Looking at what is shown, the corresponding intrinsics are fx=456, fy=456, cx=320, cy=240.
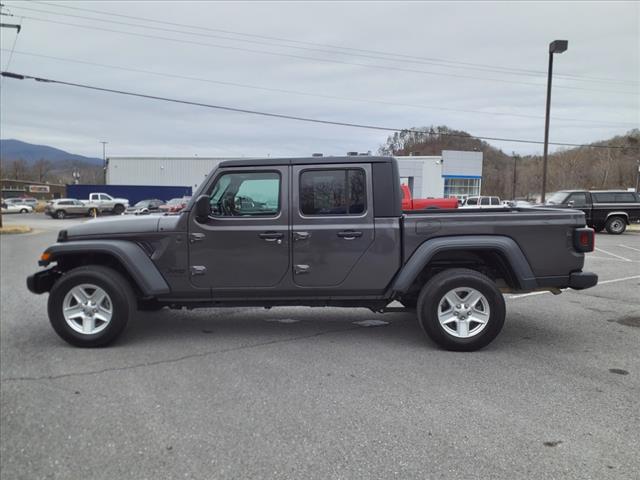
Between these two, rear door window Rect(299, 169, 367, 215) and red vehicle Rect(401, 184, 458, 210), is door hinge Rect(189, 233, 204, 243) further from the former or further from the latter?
red vehicle Rect(401, 184, 458, 210)

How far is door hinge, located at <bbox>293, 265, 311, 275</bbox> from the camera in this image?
4.67 meters

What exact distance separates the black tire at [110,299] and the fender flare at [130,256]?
6.7 inches

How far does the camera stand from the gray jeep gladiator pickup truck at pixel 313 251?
4574 millimetres

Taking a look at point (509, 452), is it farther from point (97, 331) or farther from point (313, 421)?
point (97, 331)

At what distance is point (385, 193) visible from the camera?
15.4 feet

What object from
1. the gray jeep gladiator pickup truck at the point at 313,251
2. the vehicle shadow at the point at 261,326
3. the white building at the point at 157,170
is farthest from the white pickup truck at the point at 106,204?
the gray jeep gladiator pickup truck at the point at 313,251

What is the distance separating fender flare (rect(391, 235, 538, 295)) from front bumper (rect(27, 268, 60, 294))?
365 cm

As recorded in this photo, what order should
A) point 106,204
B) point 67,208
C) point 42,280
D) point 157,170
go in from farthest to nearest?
1. point 157,170
2. point 106,204
3. point 67,208
4. point 42,280

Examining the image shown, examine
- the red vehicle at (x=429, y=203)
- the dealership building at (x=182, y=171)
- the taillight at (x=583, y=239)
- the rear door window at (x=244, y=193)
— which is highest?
the dealership building at (x=182, y=171)

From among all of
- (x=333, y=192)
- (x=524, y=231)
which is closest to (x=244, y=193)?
(x=333, y=192)

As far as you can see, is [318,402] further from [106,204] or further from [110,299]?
[106,204]

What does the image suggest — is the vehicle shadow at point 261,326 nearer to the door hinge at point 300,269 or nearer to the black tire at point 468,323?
the black tire at point 468,323

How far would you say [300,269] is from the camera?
184 inches

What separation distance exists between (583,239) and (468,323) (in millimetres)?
1439
